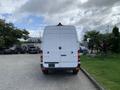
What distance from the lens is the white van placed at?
1817cm

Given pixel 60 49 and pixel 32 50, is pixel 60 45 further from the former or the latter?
pixel 32 50

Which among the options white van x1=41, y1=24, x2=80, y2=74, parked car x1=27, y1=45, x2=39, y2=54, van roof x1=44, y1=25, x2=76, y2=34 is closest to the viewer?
white van x1=41, y1=24, x2=80, y2=74

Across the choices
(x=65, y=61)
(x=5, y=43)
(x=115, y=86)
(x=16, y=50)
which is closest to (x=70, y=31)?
(x=65, y=61)

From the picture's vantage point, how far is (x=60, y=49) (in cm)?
1839

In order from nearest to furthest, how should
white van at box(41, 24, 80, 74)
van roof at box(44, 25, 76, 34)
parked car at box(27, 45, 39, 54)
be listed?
white van at box(41, 24, 80, 74) → van roof at box(44, 25, 76, 34) → parked car at box(27, 45, 39, 54)

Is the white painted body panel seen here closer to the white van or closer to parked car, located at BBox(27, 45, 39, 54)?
the white van

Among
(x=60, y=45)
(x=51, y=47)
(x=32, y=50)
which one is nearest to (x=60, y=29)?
(x=60, y=45)

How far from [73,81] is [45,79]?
1.65m

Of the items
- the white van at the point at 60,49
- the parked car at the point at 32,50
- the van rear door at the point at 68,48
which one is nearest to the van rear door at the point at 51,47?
the white van at the point at 60,49

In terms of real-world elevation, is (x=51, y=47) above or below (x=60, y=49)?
above

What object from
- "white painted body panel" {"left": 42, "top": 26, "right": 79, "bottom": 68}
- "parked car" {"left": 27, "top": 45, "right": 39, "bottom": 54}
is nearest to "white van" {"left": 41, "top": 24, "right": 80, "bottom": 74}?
"white painted body panel" {"left": 42, "top": 26, "right": 79, "bottom": 68}

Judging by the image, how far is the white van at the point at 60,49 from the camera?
1817cm

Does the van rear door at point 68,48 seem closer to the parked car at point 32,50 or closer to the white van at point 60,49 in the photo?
the white van at point 60,49

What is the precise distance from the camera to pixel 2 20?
80.0 metres
